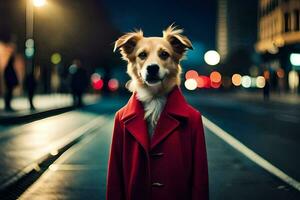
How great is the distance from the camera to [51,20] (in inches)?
1964

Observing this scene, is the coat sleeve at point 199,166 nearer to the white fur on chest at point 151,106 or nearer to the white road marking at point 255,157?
the white fur on chest at point 151,106

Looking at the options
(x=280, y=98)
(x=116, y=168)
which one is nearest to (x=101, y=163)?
(x=116, y=168)

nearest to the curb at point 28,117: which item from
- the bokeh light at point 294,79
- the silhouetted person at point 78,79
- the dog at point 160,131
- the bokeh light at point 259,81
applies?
the silhouetted person at point 78,79

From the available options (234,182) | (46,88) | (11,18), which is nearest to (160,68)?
(234,182)

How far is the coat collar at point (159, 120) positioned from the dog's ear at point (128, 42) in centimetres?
31

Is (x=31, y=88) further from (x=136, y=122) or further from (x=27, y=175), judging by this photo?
(x=136, y=122)

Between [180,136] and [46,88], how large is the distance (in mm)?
51753

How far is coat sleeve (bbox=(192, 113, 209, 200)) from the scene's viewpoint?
3510mm

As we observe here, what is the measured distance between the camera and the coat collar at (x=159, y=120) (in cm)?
346

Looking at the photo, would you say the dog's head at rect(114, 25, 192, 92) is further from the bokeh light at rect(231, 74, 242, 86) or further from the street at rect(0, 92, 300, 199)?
the bokeh light at rect(231, 74, 242, 86)

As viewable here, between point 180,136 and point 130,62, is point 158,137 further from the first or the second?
point 130,62

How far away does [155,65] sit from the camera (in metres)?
3.44

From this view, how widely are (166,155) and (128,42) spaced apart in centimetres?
70

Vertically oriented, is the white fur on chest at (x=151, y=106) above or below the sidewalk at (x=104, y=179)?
above
